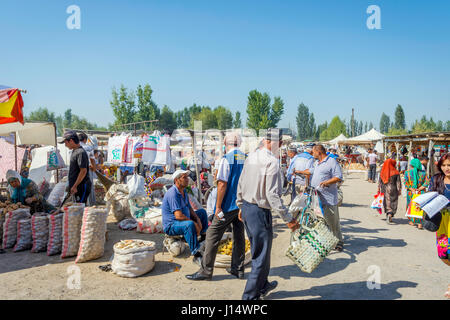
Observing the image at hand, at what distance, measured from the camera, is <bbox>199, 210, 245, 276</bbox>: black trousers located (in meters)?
3.73

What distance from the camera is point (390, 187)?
7.39m

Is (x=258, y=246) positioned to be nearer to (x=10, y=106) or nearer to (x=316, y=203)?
(x=316, y=203)

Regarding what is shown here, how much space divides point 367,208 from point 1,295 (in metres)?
9.22

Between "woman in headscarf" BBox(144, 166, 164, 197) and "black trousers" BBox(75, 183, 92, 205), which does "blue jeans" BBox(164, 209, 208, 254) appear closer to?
"black trousers" BBox(75, 183, 92, 205)

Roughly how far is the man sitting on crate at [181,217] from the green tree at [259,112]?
63757mm

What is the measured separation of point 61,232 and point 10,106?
2235 mm

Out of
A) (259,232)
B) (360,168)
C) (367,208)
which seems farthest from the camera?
(360,168)

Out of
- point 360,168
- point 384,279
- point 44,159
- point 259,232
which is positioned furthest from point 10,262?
point 360,168

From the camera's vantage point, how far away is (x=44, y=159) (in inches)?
421

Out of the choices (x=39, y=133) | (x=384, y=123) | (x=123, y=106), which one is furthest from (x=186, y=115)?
(x=39, y=133)

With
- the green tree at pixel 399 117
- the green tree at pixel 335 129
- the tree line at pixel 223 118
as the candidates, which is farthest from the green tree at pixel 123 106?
the green tree at pixel 399 117

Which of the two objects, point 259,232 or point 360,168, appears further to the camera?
point 360,168
